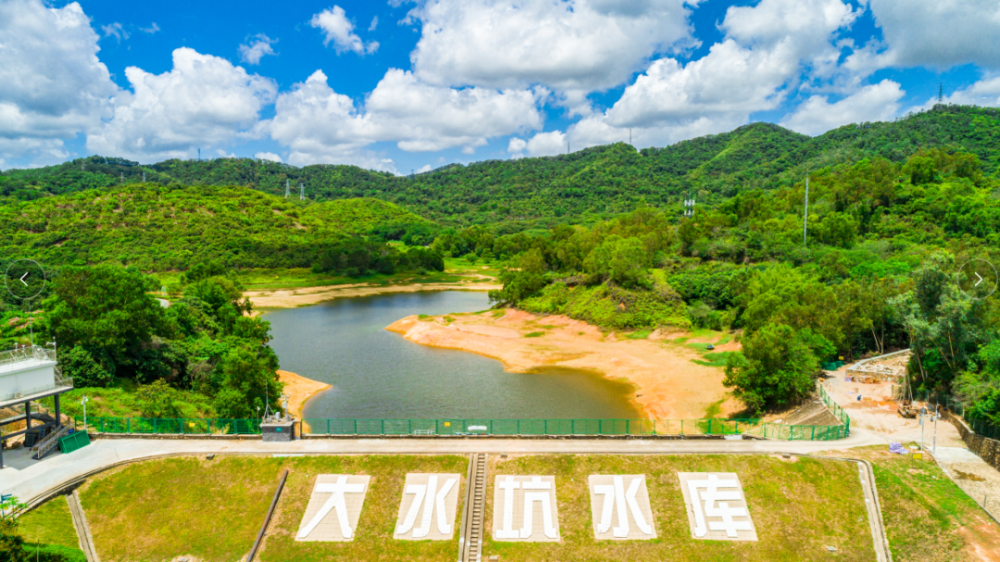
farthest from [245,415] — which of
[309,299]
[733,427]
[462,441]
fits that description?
[309,299]

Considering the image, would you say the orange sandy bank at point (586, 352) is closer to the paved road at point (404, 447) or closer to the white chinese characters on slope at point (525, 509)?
the paved road at point (404, 447)

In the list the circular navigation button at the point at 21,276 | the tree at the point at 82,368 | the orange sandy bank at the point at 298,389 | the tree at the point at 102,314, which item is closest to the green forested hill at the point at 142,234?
the circular navigation button at the point at 21,276

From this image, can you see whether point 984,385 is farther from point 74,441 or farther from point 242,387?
point 74,441

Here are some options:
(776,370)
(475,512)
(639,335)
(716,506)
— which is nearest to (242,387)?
(475,512)

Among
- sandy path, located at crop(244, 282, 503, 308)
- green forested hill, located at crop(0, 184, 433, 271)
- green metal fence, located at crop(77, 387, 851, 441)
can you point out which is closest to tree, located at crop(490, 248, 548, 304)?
sandy path, located at crop(244, 282, 503, 308)

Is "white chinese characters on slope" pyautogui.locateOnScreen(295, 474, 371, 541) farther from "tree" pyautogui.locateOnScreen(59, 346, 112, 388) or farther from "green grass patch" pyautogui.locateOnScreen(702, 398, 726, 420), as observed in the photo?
"green grass patch" pyautogui.locateOnScreen(702, 398, 726, 420)
